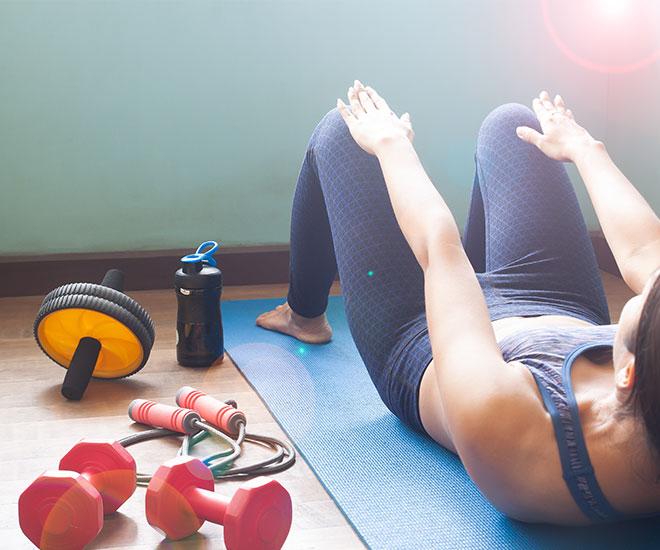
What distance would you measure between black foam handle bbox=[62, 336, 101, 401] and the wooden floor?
3 centimetres

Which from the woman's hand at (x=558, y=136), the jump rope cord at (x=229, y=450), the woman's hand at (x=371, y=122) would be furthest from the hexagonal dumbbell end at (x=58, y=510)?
the woman's hand at (x=558, y=136)

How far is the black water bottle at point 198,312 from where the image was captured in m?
1.72

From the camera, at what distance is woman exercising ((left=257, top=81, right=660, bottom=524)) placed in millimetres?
862

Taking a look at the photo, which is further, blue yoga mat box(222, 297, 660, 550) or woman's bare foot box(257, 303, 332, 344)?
woman's bare foot box(257, 303, 332, 344)

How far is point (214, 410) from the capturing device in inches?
55.1

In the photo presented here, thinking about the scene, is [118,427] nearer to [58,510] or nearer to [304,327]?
[58,510]

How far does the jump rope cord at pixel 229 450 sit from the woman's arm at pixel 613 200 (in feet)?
2.04

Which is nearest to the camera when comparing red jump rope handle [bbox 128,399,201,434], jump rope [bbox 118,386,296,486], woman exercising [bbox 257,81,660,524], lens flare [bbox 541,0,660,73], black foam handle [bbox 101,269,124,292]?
woman exercising [bbox 257,81,660,524]

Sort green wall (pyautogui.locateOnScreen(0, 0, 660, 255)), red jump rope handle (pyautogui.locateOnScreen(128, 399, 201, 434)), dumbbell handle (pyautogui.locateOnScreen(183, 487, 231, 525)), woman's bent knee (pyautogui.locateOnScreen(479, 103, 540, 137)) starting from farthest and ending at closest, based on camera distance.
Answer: green wall (pyautogui.locateOnScreen(0, 0, 660, 255)) < woman's bent knee (pyautogui.locateOnScreen(479, 103, 540, 137)) < red jump rope handle (pyautogui.locateOnScreen(128, 399, 201, 434)) < dumbbell handle (pyautogui.locateOnScreen(183, 487, 231, 525))

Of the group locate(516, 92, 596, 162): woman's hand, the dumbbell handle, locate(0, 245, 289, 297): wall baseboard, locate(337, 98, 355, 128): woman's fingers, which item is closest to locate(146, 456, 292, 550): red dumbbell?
the dumbbell handle

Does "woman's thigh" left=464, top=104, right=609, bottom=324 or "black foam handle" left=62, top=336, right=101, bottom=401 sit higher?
"woman's thigh" left=464, top=104, right=609, bottom=324

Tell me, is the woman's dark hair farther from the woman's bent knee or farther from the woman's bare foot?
the woman's bare foot

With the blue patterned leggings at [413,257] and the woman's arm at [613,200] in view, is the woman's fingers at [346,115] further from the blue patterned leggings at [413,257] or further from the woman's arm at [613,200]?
the woman's arm at [613,200]

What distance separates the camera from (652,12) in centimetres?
257
